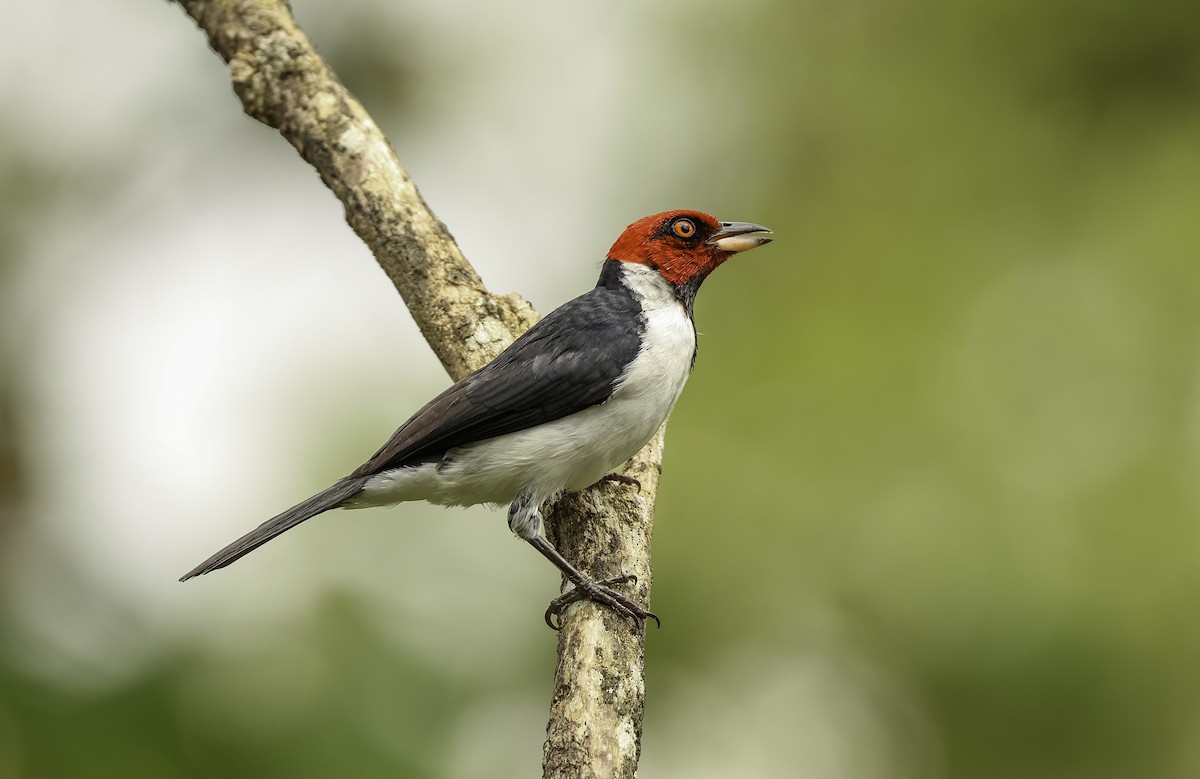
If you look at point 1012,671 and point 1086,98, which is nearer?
point 1012,671

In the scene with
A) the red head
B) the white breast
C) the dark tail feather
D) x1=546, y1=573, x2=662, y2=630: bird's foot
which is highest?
the red head

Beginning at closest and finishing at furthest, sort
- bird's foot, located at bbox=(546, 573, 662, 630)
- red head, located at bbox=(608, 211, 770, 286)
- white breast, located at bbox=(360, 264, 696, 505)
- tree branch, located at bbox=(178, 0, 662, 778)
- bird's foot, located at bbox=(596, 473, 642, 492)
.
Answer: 1. bird's foot, located at bbox=(546, 573, 662, 630)
2. white breast, located at bbox=(360, 264, 696, 505)
3. tree branch, located at bbox=(178, 0, 662, 778)
4. bird's foot, located at bbox=(596, 473, 642, 492)
5. red head, located at bbox=(608, 211, 770, 286)

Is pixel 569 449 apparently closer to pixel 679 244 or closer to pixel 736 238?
pixel 679 244

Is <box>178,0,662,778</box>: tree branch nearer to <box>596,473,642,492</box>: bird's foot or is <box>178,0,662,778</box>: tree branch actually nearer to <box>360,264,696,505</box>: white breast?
<box>596,473,642,492</box>: bird's foot

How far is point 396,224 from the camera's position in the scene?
14.7ft

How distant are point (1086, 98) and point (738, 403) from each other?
309cm

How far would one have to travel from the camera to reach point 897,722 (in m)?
6.25

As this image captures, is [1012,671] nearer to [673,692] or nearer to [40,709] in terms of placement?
[673,692]

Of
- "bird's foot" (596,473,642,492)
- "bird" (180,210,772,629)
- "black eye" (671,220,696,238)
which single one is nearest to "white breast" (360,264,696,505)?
"bird" (180,210,772,629)

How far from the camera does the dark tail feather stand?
387 cm

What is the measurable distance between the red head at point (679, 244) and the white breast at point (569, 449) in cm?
36

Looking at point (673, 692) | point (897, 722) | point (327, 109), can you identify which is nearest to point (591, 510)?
point (327, 109)

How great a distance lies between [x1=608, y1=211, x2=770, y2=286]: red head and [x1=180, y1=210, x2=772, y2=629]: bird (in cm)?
32

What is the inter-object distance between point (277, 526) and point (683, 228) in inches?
72.9
